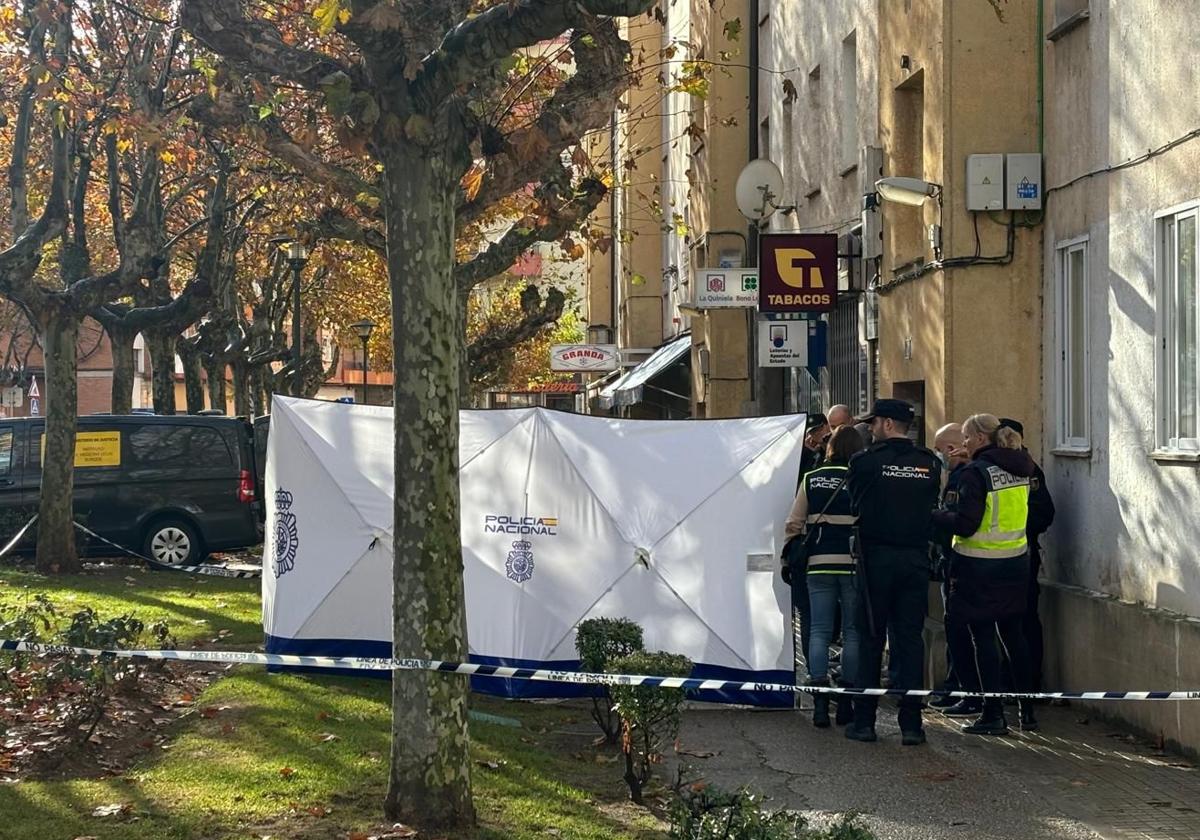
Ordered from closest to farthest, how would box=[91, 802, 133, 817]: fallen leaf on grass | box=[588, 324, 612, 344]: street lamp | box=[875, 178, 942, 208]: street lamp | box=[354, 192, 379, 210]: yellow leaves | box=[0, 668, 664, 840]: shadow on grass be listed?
box=[0, 668, 664, 840]: shadow on grass → box=[91, 802, 133, 817]: fallen leaf on grass → box=[875, 178, 942, 208]: street lamp → box=[354, 192, 379, 210]: yellow leaves → box=[588, 324, 612, 344]: street lamp

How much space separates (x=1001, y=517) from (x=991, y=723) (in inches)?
48.0

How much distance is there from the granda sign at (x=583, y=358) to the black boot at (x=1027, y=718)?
2111 centimetres

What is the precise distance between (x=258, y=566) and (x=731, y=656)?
1267 centimetres

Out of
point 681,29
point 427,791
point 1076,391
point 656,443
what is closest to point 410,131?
point 427,791

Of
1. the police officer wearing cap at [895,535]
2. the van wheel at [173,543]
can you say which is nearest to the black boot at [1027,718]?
the police officer wearing cap at [895,535]

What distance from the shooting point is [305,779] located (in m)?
7.89

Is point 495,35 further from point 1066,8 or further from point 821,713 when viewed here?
point 1066,8

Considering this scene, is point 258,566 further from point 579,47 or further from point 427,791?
point 427,791

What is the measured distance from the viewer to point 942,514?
31.6ft

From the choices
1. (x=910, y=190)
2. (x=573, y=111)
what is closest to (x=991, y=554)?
(x=910, y=190)

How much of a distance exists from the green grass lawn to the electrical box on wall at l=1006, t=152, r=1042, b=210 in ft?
15.5

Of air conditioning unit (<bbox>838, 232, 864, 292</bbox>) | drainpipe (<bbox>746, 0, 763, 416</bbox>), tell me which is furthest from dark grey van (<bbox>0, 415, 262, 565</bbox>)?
air conditioning unit (<bbox>838, 232, 864, 292</bbox>)

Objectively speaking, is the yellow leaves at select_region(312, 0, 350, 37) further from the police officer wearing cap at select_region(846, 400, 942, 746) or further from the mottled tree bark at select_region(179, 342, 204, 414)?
the mottled tree bark at select_region(179, 342, 204, 414)

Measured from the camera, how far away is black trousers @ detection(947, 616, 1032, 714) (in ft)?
31.5
